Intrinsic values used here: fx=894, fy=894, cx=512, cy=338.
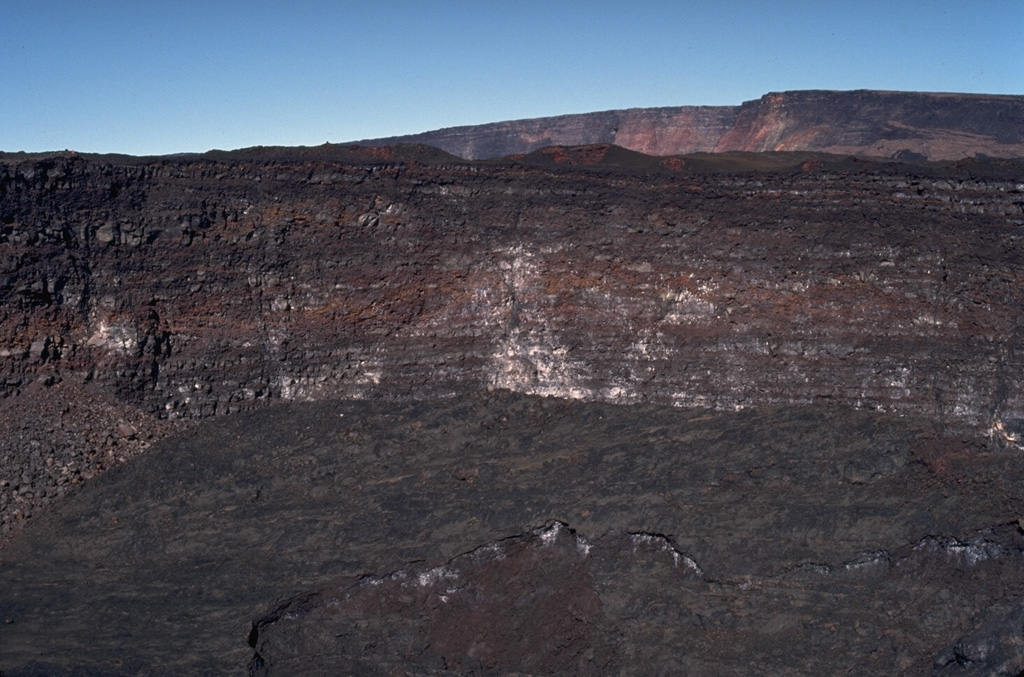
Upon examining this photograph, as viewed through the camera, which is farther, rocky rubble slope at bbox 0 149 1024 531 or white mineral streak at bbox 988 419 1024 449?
rocky rubble slope at bbox 0 149 1024 531

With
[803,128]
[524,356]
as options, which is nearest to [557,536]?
[524,356]

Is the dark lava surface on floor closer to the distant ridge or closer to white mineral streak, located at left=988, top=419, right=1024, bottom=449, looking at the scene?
white mineral streak, located at left=988, top=419, right=1024, bottom=449

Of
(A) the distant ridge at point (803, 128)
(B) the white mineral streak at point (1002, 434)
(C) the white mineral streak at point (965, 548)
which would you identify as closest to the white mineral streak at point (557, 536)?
(C) the white mineral streak at point (965, 548)

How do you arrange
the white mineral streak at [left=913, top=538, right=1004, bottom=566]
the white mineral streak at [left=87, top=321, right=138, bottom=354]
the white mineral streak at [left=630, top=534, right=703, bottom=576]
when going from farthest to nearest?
1. the white mineral streak at [left=87, top=321, right=138, bottom=354]
2. the white mineral streak at [left=630, top=534, right=703, bottom=576]
3. the white mineral streak at [left=913, top=538, right=1004, bottom=566]

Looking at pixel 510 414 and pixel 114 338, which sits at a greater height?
pixel 114 338

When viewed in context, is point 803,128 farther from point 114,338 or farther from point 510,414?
point 114,338

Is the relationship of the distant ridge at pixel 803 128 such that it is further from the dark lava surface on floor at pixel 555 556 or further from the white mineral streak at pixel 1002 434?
the dark lava surface on floor at pixel 555 556

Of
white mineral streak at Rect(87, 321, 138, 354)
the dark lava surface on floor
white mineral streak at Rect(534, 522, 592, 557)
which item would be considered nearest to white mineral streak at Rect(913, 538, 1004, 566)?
the dark lava surface on floor

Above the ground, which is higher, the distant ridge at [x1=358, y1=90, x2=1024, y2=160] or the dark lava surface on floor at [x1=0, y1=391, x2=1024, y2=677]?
the distant ridge at [x1=358, y1=90, x2=1024, y2=160]
